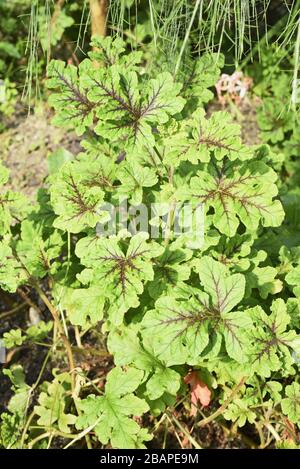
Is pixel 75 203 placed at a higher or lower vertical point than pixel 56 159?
higher

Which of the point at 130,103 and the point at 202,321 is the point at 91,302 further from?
the point at 130,103

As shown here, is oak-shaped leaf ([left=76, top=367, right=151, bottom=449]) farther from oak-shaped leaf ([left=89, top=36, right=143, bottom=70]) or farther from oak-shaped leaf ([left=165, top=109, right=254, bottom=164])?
oak-shaped leaf ([left=89, top=36, right=143, bottom=70])

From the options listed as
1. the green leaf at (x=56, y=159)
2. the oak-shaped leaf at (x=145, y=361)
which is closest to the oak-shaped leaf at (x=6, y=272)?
the oak-shaped leaf at (x=145, y=361)

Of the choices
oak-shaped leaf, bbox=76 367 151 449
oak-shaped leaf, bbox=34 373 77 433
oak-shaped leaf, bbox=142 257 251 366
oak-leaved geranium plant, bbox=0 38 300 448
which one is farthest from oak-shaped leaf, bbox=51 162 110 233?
oak-shaped leaf, bbox=34 373 77 433

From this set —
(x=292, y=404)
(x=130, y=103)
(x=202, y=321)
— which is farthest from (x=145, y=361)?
(x=130, y=103)

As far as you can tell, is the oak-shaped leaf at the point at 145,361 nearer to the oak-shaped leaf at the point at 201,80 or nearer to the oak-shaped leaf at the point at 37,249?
the oak-shaped leaf at the point at 37,249

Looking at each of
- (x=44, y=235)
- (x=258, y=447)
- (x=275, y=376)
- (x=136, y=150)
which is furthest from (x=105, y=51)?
(x=258, y=447)
